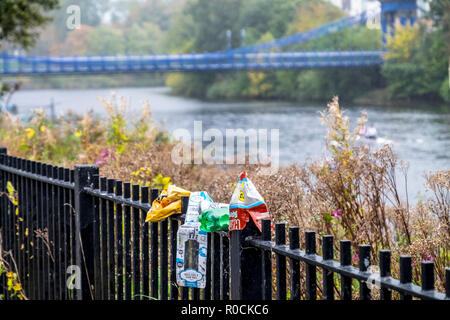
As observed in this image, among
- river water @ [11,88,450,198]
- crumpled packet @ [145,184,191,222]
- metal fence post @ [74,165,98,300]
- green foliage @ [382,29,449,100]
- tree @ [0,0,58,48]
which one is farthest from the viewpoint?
green foliage @ [382,29,449,100]

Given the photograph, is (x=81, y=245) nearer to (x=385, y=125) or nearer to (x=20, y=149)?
(x=20, y=149)

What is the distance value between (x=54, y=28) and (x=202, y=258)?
76234 mm

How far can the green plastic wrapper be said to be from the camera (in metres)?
2.40

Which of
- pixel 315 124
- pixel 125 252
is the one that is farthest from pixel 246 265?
pixel 315 124

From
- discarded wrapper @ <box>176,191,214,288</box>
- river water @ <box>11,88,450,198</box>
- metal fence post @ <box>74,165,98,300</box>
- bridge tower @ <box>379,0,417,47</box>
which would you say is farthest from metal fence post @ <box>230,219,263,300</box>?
bridge tower @ <box>379,0,417,47</box>

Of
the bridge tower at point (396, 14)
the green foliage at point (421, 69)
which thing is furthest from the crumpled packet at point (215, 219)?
the bridge tower at point (396, 14)

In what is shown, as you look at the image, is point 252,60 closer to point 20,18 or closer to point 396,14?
point 396,14

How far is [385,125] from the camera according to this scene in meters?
27.4

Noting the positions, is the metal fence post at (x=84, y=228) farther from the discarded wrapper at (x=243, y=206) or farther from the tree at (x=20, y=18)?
the tree at (x=20, y=18)

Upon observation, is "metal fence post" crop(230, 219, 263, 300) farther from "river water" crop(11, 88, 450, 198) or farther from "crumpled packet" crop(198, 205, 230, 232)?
"river water" crop(11, 88, 450, 198)

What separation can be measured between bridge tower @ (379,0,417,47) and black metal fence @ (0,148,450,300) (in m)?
38.5

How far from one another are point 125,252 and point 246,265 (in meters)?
1.02

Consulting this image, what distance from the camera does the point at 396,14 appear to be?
139ft

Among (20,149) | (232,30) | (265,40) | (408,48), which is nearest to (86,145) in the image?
(20,149)
